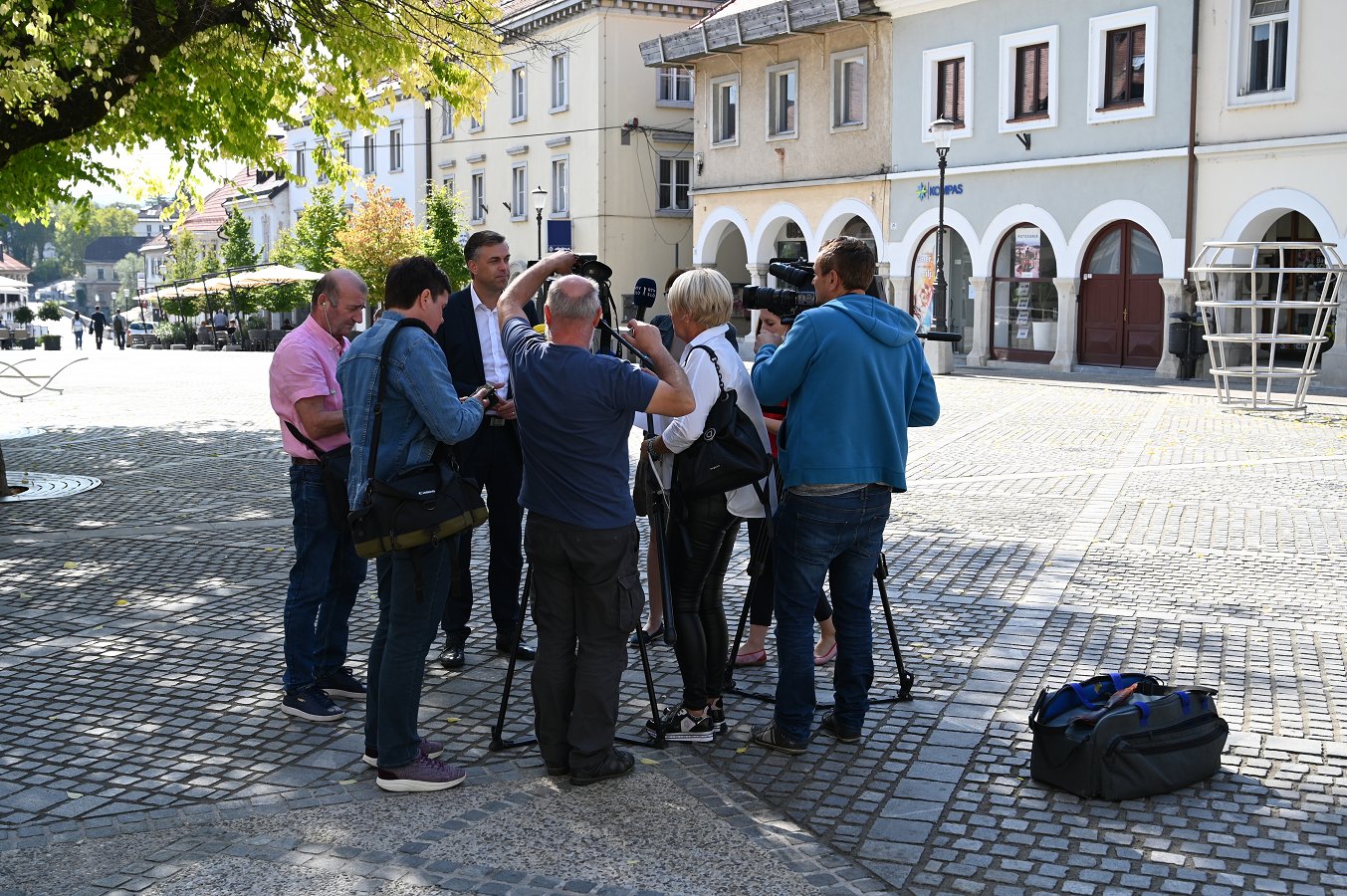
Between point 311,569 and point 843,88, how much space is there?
28835 millimetres

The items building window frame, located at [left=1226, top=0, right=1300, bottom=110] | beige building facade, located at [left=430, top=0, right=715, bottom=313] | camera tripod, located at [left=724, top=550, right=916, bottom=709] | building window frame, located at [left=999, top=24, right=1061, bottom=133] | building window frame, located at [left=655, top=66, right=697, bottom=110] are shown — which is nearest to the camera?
camera tripod, located at [left=724, top=550, right=916, bottom=709]

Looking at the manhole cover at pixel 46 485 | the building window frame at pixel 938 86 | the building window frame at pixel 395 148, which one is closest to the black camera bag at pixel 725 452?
the manhole cover at pixel 46 485

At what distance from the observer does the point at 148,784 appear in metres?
4.98

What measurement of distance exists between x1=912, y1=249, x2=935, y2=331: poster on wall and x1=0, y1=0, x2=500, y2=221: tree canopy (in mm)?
18177

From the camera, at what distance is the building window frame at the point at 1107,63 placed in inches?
1002

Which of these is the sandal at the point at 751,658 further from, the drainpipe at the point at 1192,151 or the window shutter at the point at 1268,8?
the window shutter at the point at 1268,8

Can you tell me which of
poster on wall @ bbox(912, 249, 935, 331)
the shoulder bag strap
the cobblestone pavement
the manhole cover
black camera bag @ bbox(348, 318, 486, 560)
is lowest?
the cobblestone pavement

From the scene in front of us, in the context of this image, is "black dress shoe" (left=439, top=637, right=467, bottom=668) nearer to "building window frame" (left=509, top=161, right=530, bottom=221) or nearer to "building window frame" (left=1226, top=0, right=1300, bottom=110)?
"building window frame" (left=1226, top=0, right=1300, bottom=110)

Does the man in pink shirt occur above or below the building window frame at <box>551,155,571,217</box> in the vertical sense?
below

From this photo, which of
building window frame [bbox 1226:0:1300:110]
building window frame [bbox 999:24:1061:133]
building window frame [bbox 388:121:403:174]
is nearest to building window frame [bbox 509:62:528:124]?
building window frame [bbox 388:121:403:174]

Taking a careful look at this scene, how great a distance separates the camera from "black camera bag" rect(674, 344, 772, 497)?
5320mm

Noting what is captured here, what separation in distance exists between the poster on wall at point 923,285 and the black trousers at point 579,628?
26810 mm

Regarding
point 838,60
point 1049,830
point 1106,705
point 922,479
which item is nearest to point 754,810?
point 1049,830

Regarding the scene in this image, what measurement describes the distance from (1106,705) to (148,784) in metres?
3.42
